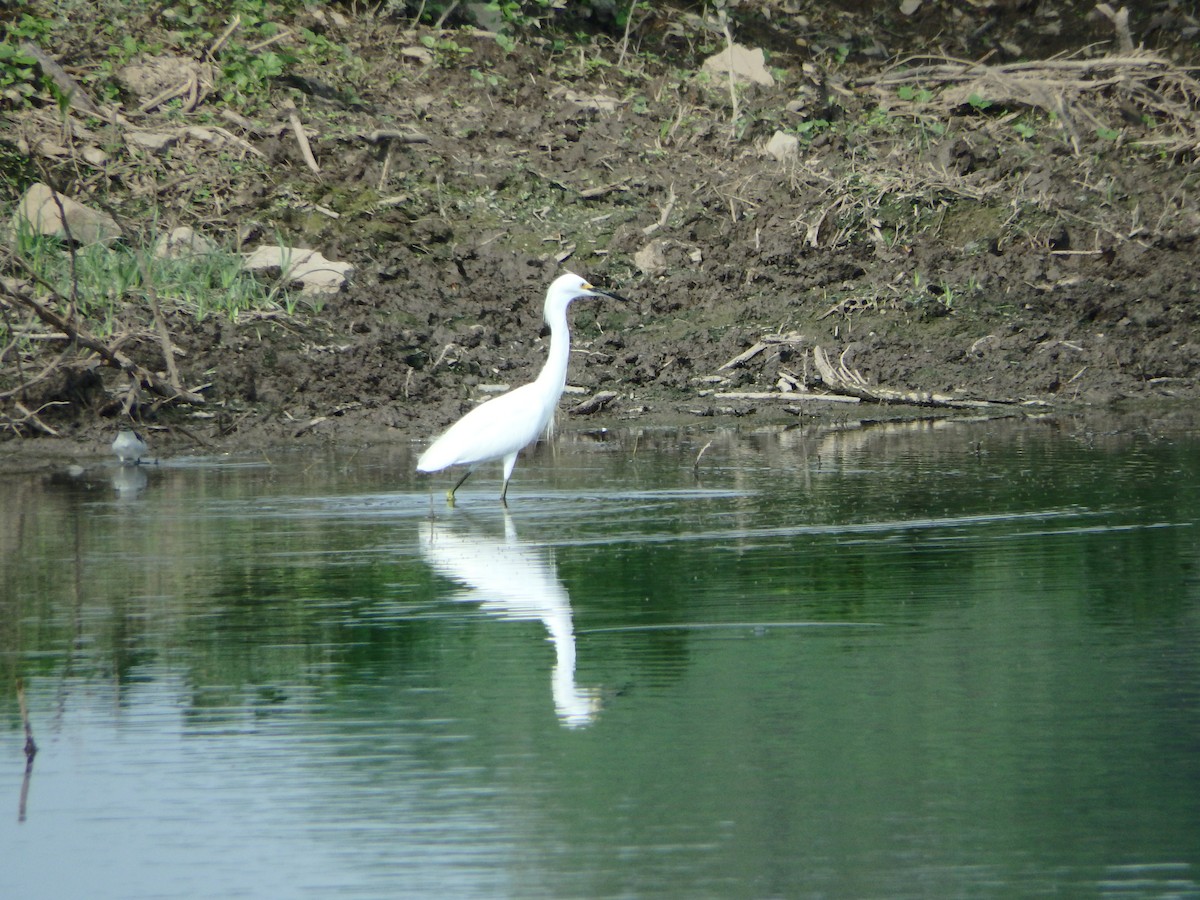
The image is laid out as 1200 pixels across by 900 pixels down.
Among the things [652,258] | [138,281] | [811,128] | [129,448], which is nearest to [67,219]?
[138,281]

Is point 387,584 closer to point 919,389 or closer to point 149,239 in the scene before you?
point 919,389

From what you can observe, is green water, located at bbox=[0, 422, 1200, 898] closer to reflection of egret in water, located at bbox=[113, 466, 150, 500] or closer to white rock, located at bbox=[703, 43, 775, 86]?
reflection of egret in water, located at bbox=[113, 466, 150, 500]

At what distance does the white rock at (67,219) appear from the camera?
14977 millimetres

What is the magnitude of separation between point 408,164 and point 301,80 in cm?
171

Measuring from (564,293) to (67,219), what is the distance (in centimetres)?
544

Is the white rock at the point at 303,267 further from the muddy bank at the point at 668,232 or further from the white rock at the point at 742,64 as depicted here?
the white rock at the point at 742,64

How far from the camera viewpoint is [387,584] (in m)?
7.67

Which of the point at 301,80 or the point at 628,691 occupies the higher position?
the point at 301,80

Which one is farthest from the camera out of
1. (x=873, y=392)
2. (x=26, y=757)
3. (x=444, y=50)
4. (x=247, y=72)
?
(x=444, y=50)

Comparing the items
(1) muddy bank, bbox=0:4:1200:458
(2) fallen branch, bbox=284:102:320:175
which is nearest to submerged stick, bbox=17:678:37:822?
(1) muddy bank, bbox=0:4:1200:458

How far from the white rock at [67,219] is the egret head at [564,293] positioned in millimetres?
5120

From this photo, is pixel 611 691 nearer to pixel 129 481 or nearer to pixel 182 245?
pixel 129 481

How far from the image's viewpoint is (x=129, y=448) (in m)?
11.6

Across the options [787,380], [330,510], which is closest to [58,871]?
[330,510]
